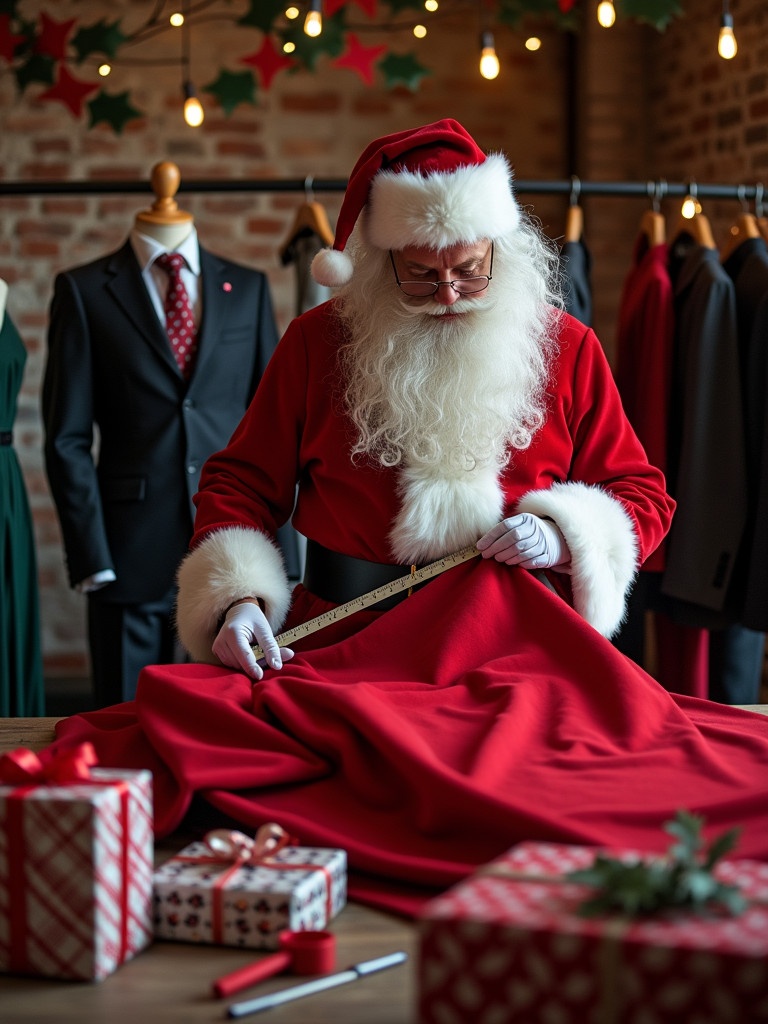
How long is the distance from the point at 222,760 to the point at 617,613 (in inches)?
35.7

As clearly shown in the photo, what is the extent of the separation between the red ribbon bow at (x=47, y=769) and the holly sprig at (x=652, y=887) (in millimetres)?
580

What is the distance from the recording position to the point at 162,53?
494 cm

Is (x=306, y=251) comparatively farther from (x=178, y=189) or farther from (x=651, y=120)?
(x=651, y=120)

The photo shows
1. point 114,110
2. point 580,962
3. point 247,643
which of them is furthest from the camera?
point 114,110

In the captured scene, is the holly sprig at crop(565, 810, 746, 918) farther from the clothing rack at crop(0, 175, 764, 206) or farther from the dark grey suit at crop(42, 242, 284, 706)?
the clothing rack at crop(0, 175, 764, 206)

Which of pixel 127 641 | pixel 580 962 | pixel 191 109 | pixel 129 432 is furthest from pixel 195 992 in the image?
pixel 191 109

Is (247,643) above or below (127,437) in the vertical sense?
below

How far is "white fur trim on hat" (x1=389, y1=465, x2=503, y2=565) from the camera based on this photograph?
7.18 ft

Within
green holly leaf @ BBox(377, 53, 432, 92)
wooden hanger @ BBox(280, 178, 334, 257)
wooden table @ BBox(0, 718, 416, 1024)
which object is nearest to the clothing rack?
wooden hanger @ BBox(280, 178, 334, 257)

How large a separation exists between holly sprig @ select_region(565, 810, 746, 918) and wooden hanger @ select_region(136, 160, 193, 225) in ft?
9.16

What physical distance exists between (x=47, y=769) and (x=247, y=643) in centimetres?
69

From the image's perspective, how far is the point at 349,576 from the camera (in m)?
2.26

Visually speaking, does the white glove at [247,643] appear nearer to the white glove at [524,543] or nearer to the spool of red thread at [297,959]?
the white glove at [524,543]

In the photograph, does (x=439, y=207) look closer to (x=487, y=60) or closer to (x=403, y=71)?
(x=487, y=60)
